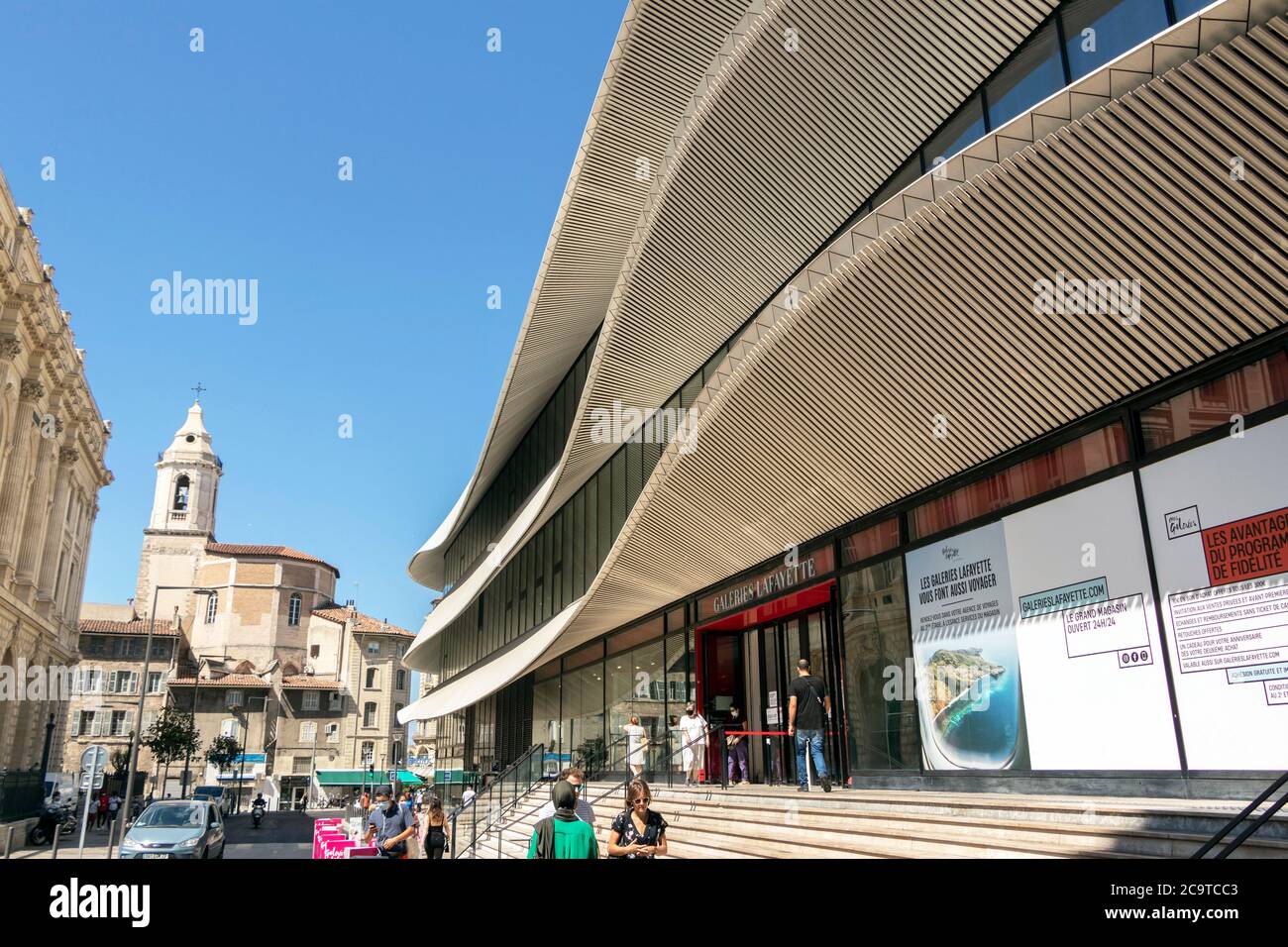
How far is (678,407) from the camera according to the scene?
2014cm

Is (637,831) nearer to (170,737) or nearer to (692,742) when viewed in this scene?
(692,742)

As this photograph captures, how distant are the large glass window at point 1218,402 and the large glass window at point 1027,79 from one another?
3.44m

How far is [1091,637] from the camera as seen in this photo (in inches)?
372

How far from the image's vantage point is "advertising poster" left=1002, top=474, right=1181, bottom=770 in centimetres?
883

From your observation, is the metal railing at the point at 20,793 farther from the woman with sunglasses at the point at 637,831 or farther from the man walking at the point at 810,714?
the woman with sunglasses at the point at 637,831

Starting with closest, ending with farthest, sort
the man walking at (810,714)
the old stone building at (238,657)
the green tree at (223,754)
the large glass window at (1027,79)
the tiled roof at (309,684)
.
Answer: the large glass window at (1027,79)
the man walking at (810,714)
the green tree at (223,754)
the old stone building at (238,657)
the tiled roof at (309,684)

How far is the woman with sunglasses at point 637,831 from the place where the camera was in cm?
699

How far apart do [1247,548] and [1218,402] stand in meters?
1.32

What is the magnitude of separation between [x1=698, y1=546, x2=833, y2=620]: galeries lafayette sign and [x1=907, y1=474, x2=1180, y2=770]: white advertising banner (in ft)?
8.86

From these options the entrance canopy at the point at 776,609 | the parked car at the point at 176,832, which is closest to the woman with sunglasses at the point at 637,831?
the entrance canopy at the point at 776,609

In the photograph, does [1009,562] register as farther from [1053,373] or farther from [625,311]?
[625,311]
